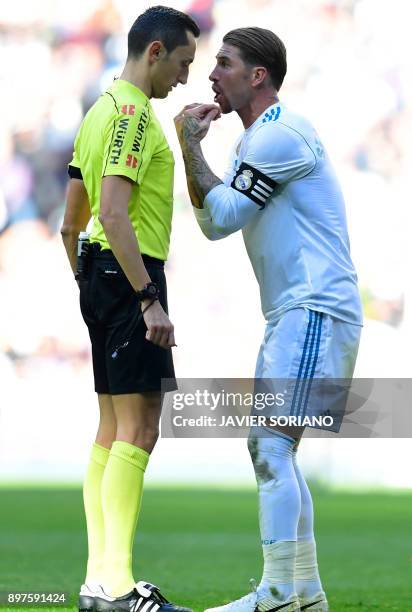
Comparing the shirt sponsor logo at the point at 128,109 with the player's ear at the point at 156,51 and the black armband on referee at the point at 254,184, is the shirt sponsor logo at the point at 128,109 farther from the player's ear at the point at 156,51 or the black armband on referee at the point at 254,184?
the black armband on referee at the point at 254,184

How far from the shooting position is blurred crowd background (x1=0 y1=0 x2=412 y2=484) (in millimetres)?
14273

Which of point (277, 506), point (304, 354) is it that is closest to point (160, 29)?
point (304, 354)

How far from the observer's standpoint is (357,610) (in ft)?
14.5

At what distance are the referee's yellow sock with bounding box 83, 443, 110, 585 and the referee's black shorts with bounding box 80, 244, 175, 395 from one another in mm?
240

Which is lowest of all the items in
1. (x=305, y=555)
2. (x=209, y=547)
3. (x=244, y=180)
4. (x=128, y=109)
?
(x=209, y=547)

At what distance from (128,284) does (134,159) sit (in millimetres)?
384

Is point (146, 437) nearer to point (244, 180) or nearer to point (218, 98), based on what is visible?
point (244, 180)

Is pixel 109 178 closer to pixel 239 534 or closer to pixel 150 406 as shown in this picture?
pixel 150 406

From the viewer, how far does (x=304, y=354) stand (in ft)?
12.1

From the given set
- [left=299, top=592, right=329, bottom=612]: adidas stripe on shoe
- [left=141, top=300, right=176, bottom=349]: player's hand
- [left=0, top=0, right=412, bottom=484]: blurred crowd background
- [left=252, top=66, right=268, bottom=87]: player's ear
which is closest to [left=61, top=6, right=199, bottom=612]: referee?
[left=141, top=300, right=176, bottom=349]: player's hand

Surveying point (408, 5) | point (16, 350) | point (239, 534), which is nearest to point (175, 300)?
point (16, 350)

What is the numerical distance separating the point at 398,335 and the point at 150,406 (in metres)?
10.3

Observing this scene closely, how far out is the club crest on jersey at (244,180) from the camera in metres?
3.74

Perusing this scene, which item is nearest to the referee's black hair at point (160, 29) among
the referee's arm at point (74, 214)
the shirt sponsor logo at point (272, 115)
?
the shirt sponsor logo at point (272, 115)
